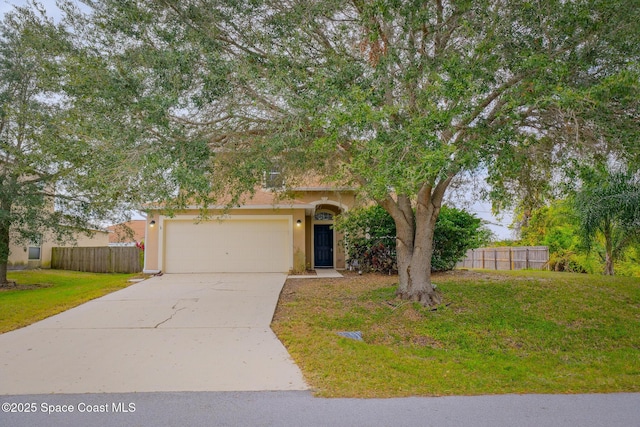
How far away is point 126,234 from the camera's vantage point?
15.8m

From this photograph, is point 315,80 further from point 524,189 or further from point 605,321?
point 605,321

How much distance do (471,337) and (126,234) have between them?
42.5 feet

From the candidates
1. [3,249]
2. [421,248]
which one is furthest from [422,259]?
[3,249]

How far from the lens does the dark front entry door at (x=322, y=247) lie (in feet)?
56.8

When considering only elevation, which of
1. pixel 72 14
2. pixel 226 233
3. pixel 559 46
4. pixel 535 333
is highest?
pixel 72 14

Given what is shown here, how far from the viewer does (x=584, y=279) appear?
1196 cm

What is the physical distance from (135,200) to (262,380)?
14.9 feet

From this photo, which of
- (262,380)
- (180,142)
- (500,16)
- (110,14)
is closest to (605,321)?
(500,16)

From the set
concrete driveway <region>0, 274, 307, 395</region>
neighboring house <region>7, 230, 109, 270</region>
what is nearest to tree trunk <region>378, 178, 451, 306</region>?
concrete driveway <region>0, 274, 307, 395</region>

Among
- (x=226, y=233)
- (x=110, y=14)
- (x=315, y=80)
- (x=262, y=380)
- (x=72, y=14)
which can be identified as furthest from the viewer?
(x=226, y=233)

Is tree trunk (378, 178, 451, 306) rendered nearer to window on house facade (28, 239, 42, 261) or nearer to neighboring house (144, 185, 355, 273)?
neighboring house (144, 185, 355, 273)

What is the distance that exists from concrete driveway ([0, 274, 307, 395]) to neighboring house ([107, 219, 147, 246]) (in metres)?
5.45

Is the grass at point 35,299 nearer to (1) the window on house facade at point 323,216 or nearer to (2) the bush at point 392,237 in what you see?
(1) the window on house facade at point 323,216

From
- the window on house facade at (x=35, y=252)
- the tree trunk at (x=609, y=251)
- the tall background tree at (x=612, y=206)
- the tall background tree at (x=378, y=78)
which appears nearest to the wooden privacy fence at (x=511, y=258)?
the tree trunk at (x=609, y=251)
